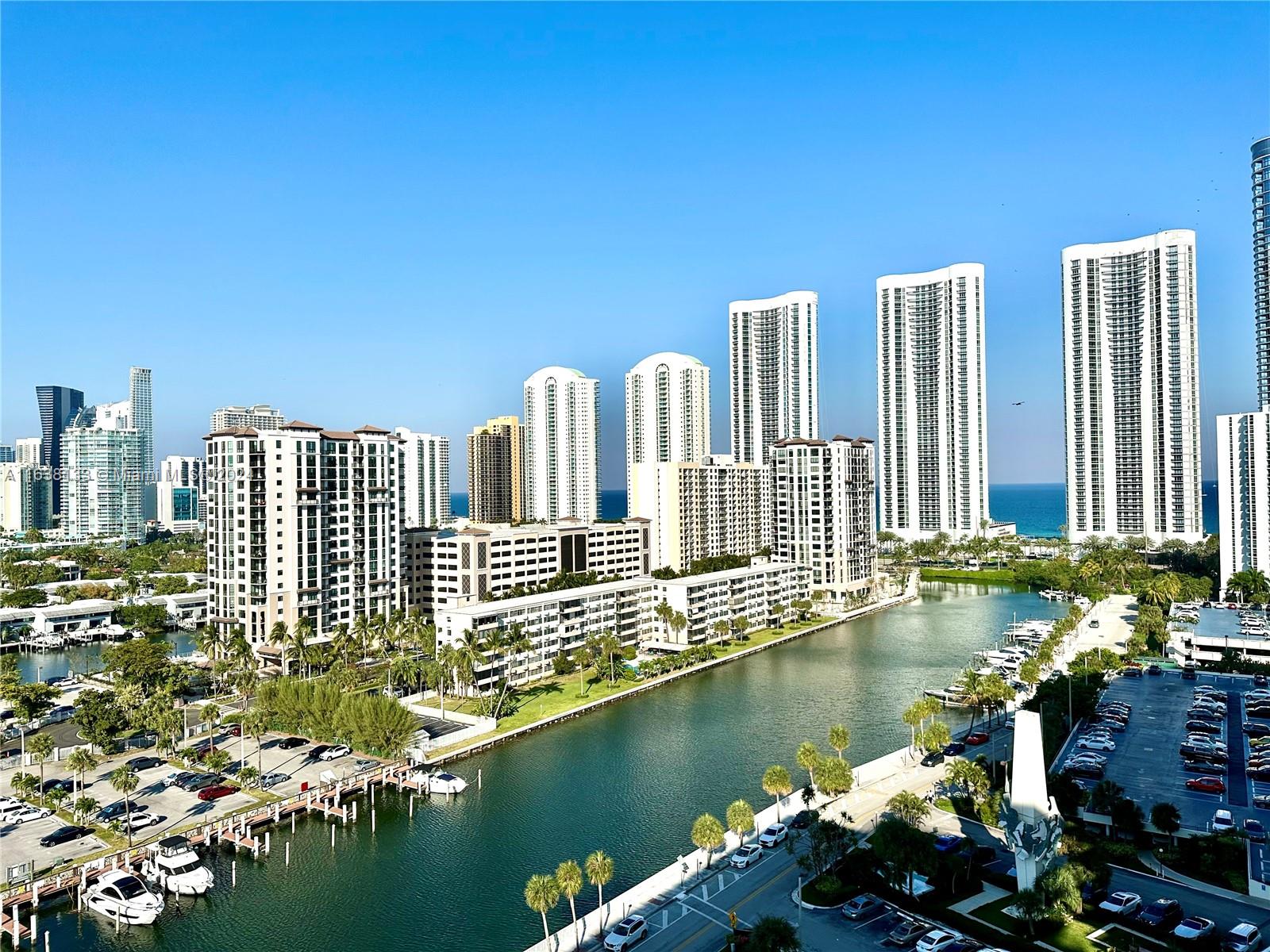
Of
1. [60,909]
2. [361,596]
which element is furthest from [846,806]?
[361,596]

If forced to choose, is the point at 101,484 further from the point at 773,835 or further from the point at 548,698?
the point at 773,835

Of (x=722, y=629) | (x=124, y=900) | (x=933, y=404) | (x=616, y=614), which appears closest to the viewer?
(x=124, y=900)

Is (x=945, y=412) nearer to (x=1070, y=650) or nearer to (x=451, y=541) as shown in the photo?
(x=1070, y=650)

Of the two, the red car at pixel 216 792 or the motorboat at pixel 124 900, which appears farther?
the red car at pixel 216 792

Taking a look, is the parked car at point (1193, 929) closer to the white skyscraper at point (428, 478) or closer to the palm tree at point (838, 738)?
the palm tree at point (838, 738)

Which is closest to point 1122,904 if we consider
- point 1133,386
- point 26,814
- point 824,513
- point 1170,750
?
point 1170,750

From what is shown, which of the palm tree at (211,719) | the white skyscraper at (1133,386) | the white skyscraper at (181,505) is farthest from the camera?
the white skyscraper at (181,505)

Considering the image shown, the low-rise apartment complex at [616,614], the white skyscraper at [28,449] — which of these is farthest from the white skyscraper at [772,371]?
the white skyscraper at [28,449]
